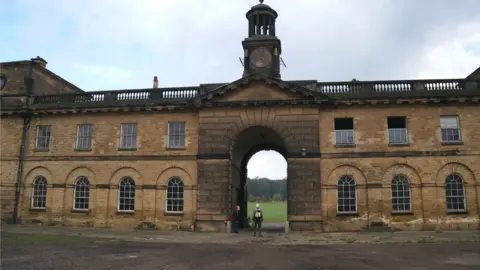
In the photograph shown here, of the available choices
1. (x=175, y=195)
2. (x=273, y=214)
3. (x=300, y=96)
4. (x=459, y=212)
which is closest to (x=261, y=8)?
(x=300, y=96)

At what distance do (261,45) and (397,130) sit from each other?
10738 millimetres

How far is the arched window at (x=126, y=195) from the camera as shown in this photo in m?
26.7

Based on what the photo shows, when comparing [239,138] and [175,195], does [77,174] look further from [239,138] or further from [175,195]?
[239,138]

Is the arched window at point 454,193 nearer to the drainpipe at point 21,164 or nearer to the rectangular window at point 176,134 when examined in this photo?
the rectangular window at point 176,134

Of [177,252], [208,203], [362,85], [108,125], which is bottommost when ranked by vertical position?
[177,252]

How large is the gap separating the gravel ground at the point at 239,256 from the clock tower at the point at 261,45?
14.3m

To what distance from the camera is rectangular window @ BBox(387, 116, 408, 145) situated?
2494 centimetres

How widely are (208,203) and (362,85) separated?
12.1m

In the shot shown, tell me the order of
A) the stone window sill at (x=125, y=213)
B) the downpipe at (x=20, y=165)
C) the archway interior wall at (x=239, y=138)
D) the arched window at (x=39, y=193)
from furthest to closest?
1. the arched window at (x=39, y=193)
2. the downpipe at (x=20, y=165)
3. the stone window sill at (x=125, y=213)
4. the archway interior wall at (x=239, y=138)

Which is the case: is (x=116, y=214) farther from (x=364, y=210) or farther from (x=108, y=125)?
(x=364, y=210)

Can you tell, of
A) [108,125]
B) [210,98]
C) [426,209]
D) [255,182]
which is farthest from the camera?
[255,182]

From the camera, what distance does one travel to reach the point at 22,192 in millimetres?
28047

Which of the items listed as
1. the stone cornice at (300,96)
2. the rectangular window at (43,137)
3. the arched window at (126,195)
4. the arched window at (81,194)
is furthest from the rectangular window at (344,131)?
the rectangular window at (43,137)

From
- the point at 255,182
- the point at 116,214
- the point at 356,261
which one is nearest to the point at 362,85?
the point at 356,261
